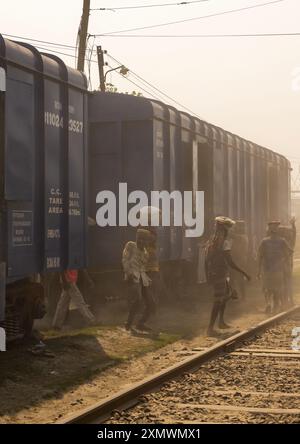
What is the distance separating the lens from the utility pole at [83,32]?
23844 millimetres

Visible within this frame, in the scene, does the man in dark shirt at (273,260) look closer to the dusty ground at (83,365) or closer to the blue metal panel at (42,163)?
the dusty ground at (83,365)

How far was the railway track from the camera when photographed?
23.6ft

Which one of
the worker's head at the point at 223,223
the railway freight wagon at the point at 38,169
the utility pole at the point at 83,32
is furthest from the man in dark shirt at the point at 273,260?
the utility pole at the point at 83,32

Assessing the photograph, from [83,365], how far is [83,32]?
15.9 metres

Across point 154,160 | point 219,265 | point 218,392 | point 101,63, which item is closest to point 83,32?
point 101,63

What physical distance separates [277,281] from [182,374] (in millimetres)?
7207

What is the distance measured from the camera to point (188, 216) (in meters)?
17.0

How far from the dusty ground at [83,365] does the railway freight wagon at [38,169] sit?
72 cm

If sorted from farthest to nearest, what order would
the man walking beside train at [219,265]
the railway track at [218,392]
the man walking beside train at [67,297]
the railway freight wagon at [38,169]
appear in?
the man walking beside train at [219,265], the man walking beside train at [67,297], the railway freight wagon at [38,169], the railway track at [218,392]

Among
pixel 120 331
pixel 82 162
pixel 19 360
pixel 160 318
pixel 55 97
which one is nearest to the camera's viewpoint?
pixel 19 360

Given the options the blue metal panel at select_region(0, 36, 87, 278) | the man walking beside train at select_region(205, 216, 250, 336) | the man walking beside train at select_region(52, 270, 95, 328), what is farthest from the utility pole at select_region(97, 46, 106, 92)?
the blue metal panel at select_region(0, 36, 87, 278)

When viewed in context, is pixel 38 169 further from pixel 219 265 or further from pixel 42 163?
pixel 219 265
